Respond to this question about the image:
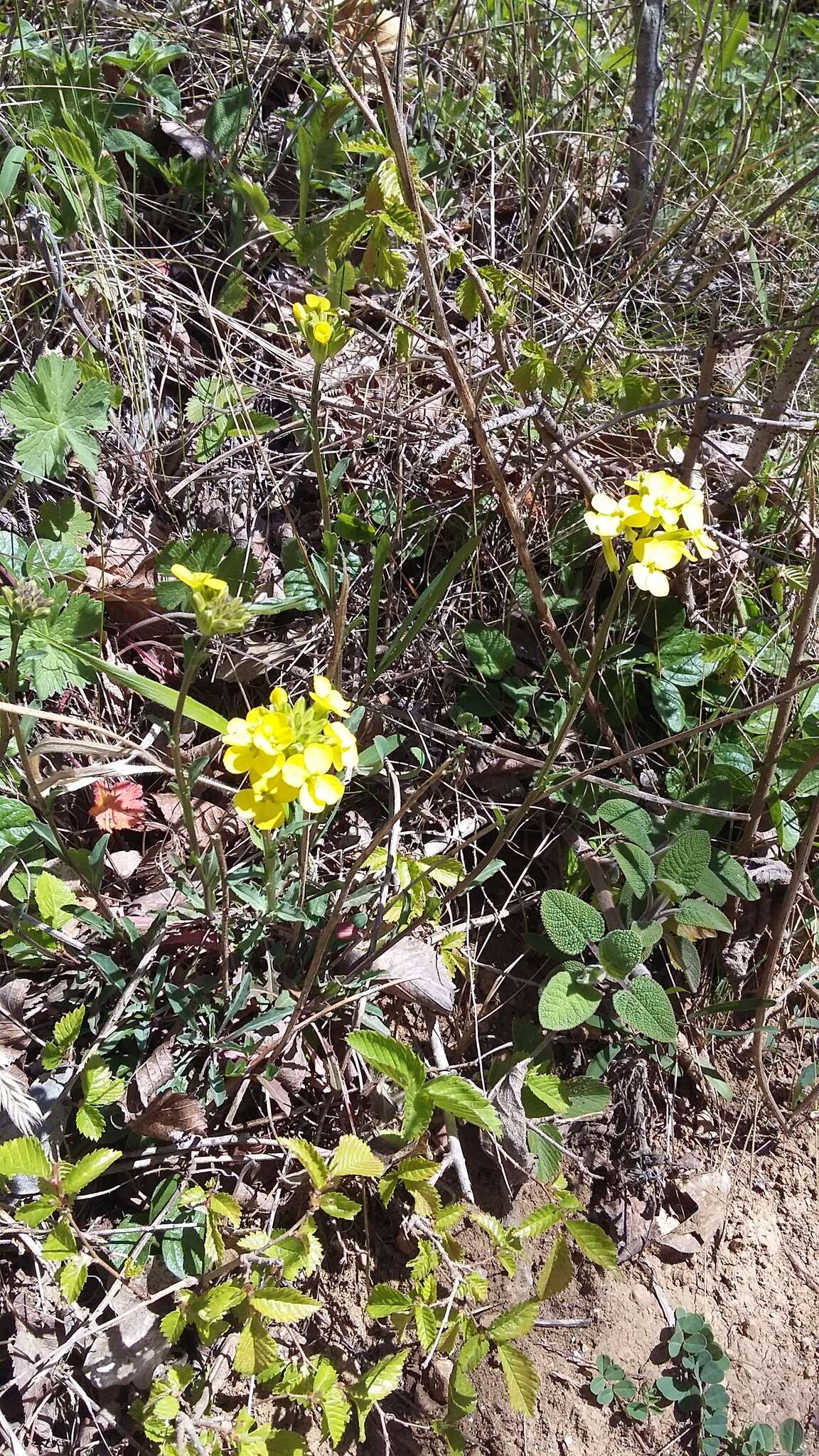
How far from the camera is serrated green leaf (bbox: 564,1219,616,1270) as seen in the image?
1558mm

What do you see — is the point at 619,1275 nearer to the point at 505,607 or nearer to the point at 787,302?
the point at 505,607

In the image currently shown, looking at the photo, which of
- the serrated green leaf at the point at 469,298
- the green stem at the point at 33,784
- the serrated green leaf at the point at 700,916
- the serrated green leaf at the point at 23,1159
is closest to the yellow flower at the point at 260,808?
the green stem at the point at 33,784

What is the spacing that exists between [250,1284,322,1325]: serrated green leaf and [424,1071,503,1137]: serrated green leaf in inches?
12.2

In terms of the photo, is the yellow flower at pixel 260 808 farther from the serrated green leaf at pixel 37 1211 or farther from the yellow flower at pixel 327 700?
the serrated green leaf at pixel 37 1211

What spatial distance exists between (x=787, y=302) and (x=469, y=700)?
4.22 feet

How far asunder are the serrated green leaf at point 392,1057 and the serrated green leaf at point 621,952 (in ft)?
1.22

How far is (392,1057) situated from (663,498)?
0.87 meters

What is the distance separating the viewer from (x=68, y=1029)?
1479 mm

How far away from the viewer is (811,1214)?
1.88 m

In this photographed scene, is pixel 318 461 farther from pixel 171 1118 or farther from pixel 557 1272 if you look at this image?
pixel 557 1272

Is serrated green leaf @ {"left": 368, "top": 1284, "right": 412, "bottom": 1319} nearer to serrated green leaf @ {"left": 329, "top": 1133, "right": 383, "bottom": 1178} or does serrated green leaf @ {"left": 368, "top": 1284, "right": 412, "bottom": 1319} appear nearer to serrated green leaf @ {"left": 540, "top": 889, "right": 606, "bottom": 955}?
serrated green leaf @ {"left": 329, "top": 1133, "right": 383, "bottom": 1178}

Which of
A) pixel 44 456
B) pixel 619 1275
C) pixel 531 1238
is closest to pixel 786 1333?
pixel 619 1275

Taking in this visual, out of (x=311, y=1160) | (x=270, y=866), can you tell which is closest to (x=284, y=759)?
(x=270, y=866)

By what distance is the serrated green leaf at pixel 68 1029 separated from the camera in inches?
57.8
